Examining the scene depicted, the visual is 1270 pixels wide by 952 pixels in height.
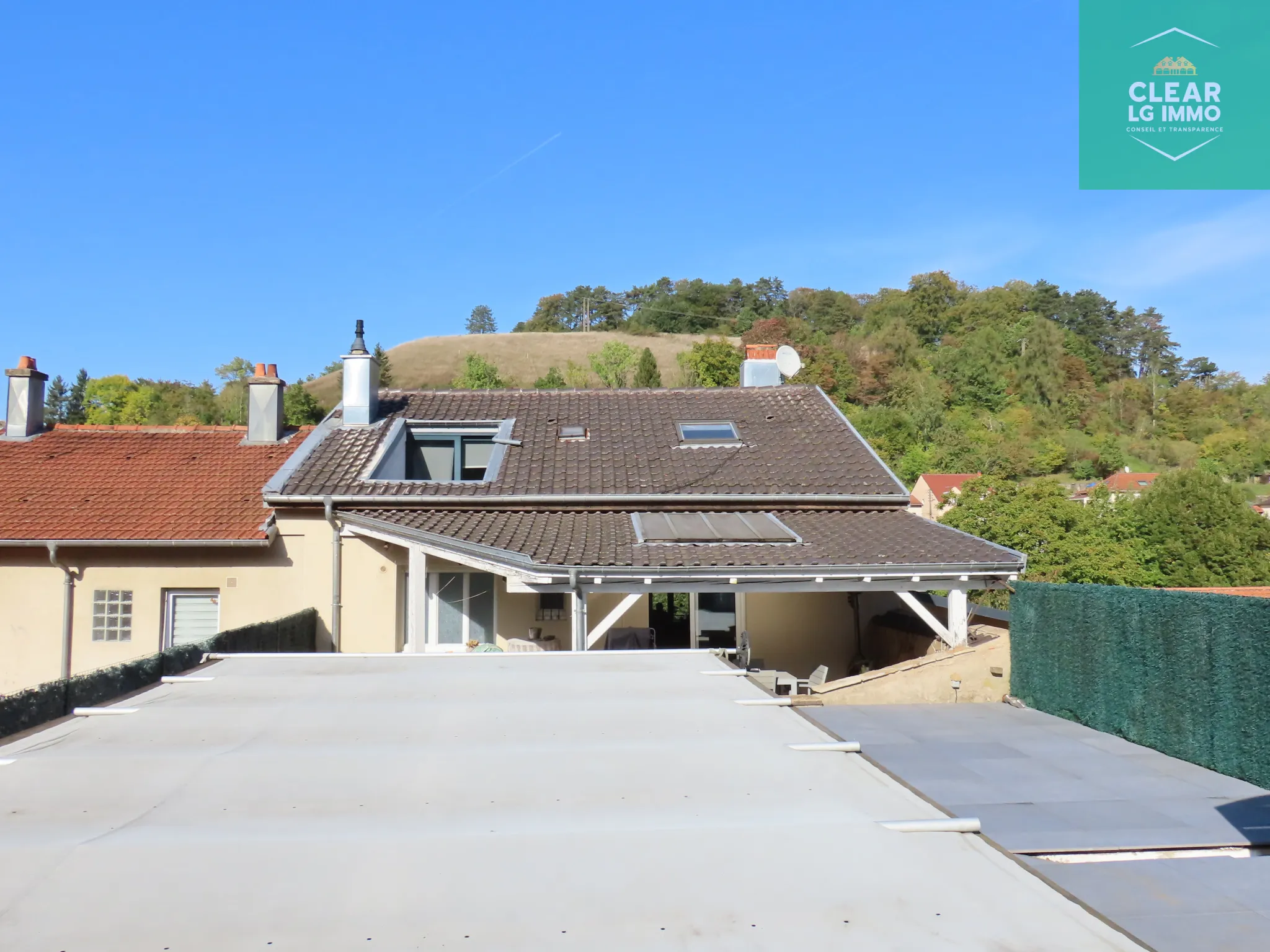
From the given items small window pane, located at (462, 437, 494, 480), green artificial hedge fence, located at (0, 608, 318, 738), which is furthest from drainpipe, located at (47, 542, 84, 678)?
small window pane, located at (462, 437, 494, 480)

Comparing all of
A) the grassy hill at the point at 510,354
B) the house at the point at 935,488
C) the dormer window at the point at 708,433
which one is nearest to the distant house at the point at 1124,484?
the house at the point at 935,488

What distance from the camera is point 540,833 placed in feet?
9.45

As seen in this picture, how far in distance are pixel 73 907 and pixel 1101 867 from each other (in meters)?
6.12

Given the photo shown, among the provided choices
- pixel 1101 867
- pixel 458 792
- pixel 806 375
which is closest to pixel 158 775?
pixel 458 792

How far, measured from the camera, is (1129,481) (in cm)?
5278

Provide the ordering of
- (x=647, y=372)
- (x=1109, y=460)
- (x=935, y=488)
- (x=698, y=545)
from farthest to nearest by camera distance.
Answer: (x=1109, y=460), (x=647, y=372), (x=935, y=488), (x=698, y=545)

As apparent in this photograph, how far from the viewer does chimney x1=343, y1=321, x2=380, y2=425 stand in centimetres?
1487

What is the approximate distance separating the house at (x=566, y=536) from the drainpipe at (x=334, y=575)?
26 mm

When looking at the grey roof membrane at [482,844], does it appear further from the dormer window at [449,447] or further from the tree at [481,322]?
the tree at [481,322]

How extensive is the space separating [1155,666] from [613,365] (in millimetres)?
56770

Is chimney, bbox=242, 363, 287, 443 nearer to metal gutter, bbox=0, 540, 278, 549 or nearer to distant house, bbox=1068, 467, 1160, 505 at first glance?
metal gutter, bbox=0, 540, 278, 549

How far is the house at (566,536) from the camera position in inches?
420

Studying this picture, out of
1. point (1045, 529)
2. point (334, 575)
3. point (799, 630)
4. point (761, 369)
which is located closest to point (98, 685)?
point (334, 575)

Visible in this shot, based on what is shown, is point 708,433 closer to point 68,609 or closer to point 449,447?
point 449,447
